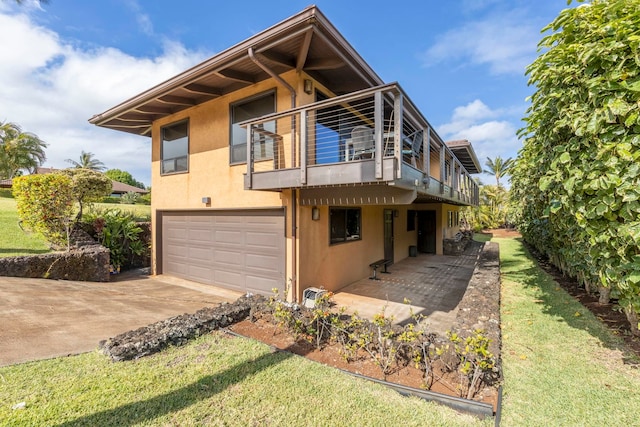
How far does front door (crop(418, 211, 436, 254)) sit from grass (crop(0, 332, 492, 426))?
1349 cm

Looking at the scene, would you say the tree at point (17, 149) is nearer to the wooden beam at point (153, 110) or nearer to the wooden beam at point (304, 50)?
the wooden beam at point (153, 110)

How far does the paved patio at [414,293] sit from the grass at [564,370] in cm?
138

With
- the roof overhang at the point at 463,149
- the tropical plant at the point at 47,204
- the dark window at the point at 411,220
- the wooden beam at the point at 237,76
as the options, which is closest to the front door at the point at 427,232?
the dark window at the point at 411,220

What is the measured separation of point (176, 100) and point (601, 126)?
9593 mm

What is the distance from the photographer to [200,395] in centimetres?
304

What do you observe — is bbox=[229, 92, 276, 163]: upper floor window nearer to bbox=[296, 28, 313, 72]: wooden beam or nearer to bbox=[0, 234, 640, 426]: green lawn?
bbox=[296, 28, 313, 72]: wooden beam

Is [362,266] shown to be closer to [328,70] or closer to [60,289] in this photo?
[328,70]

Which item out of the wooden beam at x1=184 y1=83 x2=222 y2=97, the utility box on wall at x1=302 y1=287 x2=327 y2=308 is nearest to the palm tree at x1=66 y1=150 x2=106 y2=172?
the wooden beam at x1=184 y1=83 x2=222 y2=97

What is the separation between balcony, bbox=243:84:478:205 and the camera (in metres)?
4.61

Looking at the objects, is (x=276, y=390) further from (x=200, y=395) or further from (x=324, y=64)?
(x=324, y=64)

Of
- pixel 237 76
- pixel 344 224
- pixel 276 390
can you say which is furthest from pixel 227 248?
pixel 276 390

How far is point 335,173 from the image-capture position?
5.13 m

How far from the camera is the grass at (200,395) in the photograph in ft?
8.80

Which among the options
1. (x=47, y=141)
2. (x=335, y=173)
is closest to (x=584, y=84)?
(x=335, y=173)
